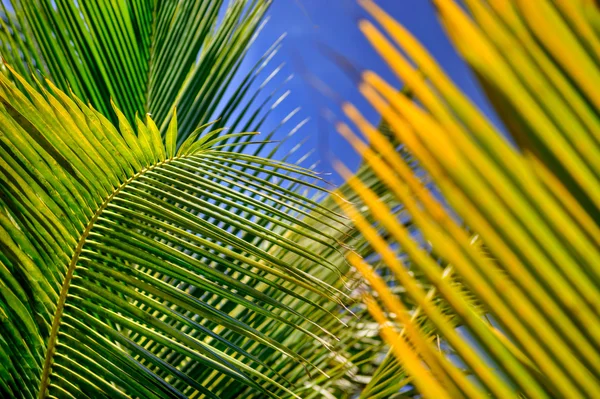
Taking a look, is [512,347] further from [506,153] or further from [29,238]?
[29,238]

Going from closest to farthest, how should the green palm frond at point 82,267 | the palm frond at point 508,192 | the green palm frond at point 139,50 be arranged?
the palm frond at point 508,192 < the green palm frond at point 82,267 < the green palm frond at point 139,50

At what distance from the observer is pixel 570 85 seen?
9.7 inches

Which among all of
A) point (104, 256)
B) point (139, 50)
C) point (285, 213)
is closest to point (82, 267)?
point (104, 256)

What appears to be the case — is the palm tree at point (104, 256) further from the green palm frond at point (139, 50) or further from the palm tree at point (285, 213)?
the green palm frond at point (139, 50)

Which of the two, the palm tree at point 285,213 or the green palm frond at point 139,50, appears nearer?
the palm tree at point 285,213

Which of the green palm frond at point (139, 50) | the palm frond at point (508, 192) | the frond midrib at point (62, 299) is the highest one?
the green palm frond at point (139, 50)

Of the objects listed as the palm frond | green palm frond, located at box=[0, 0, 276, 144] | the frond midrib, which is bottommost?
the palm frond

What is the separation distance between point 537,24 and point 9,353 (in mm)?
793

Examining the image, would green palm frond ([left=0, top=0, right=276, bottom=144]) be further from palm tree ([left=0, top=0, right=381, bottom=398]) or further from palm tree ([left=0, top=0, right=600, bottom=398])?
palm tree ([left=0, top=0, right=381, bottom=398])

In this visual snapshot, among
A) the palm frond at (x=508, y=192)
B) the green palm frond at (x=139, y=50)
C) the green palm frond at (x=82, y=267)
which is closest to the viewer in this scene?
the palm frond at (x=508, y=192)

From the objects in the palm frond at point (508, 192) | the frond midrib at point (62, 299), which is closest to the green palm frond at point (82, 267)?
the frond midrib at point (62, 299)

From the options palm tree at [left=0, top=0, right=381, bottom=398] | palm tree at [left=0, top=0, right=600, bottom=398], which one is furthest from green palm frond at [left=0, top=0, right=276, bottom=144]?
palm tree at [left=0, top=0, right=381, bottom=398]

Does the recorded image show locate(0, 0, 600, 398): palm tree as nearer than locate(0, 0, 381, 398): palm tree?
Yes

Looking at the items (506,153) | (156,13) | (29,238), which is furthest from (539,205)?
(156,13)
